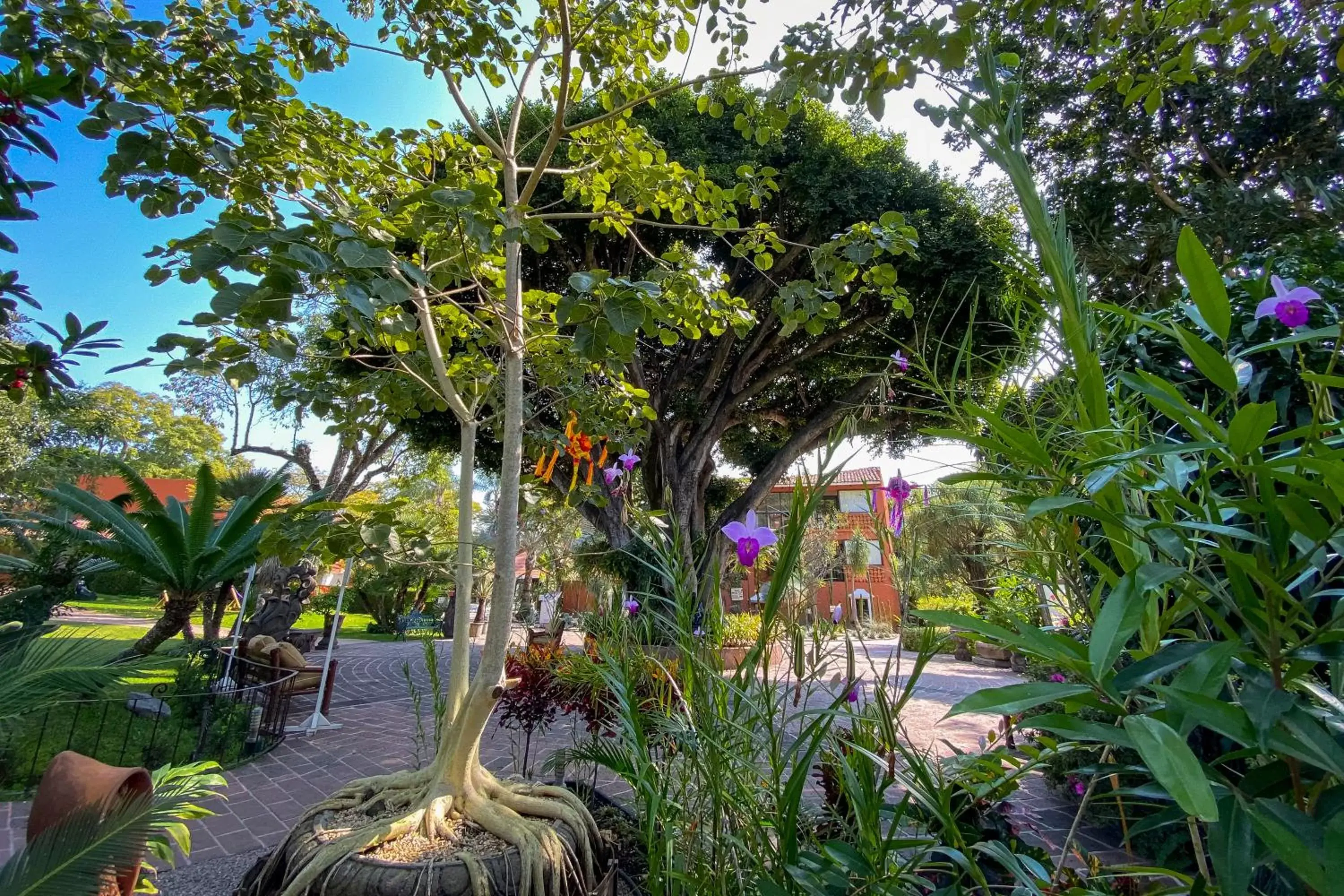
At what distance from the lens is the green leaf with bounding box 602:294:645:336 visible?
1280mm

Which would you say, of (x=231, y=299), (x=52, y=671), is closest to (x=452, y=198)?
(x=231, y=299)

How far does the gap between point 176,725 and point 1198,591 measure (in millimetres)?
7515

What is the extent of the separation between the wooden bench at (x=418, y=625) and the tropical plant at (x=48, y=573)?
11.4 metres

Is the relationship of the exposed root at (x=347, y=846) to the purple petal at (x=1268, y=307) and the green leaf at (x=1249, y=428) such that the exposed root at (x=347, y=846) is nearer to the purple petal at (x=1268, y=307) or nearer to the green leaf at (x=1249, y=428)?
the green leaf at (x=1249, y=428)

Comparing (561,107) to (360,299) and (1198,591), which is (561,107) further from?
(1198,591)

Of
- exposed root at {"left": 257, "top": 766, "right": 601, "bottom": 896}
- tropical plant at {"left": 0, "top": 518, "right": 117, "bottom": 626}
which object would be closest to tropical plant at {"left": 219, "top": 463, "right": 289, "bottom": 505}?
tropical plant at {"left": 0, "top": 518, "right": 117, "bottom": 626}

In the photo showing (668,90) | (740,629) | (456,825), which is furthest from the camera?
(740,629)

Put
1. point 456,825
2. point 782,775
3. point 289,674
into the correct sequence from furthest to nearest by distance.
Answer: point 289,674 < point 456,825 < point 782,775

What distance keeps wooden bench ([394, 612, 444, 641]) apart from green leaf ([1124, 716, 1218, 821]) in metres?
19.0

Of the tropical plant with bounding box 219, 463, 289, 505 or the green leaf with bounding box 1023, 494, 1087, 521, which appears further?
the tropical plant with bounding box 219, 463, 289, 505

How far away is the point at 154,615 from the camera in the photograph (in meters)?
15.9

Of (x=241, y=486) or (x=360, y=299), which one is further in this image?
(x=241, y=486)

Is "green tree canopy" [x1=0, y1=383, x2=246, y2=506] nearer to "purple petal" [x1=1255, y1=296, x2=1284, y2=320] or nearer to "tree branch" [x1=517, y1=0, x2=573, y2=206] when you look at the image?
"tree branch" [x1=517, y1=0, x2=573, y2=206]

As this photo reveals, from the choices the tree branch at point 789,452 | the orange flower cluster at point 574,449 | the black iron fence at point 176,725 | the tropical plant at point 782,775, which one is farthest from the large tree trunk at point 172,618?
the tree branch at point 789,452
